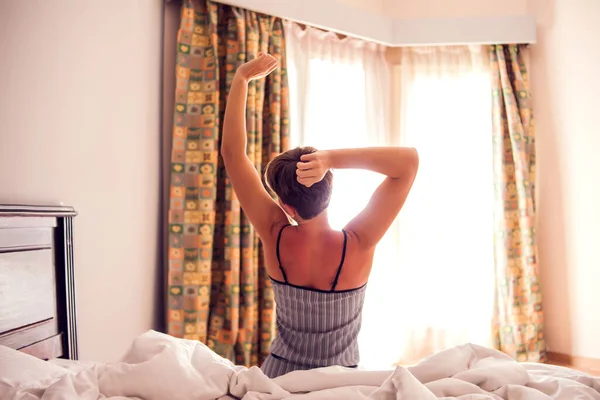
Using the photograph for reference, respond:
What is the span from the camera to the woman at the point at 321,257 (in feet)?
4.83

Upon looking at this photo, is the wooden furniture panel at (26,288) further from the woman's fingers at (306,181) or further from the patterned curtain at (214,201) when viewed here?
the woman's fingers at (306,181)

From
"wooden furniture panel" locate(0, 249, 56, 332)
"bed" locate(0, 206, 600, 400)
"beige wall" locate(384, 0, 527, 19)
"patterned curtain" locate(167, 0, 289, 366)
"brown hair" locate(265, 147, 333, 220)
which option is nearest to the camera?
"bed" locate(0, 206, 600, 400)

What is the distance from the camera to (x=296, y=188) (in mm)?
1455

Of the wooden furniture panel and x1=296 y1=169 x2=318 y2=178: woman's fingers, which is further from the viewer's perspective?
the wooden furniture panel

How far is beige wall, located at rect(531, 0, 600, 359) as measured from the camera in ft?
13.0

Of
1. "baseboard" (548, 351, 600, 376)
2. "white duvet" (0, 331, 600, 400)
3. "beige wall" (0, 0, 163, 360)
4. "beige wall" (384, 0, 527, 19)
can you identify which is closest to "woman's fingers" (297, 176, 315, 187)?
"white duvet" (0, 331, 600, 400)

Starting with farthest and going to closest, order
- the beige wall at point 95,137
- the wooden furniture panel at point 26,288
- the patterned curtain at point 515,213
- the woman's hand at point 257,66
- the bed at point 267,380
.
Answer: the patterned curtain at point 515,213 < the beige wall at point 95,137 < the wooden furniture panel at point 26,288 < the woman's hand at point 257,66 < the bed at point 267,380

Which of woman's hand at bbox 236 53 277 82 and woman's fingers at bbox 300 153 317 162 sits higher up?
woman's hand at bbox 236 53 277 82

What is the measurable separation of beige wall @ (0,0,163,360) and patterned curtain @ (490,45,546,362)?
239cm

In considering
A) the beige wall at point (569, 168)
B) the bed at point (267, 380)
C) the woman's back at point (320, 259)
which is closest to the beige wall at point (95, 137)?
the bed at point (267, 380)

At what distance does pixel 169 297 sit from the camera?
10.4 ft

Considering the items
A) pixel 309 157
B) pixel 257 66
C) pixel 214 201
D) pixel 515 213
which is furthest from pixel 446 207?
pixel 309 157

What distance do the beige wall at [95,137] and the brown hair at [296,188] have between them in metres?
1.18

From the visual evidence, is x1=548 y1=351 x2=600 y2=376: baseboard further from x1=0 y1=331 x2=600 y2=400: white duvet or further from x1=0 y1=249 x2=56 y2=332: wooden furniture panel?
x1=0 y1=249 x2=56 y2=332: wooden furniture panel
